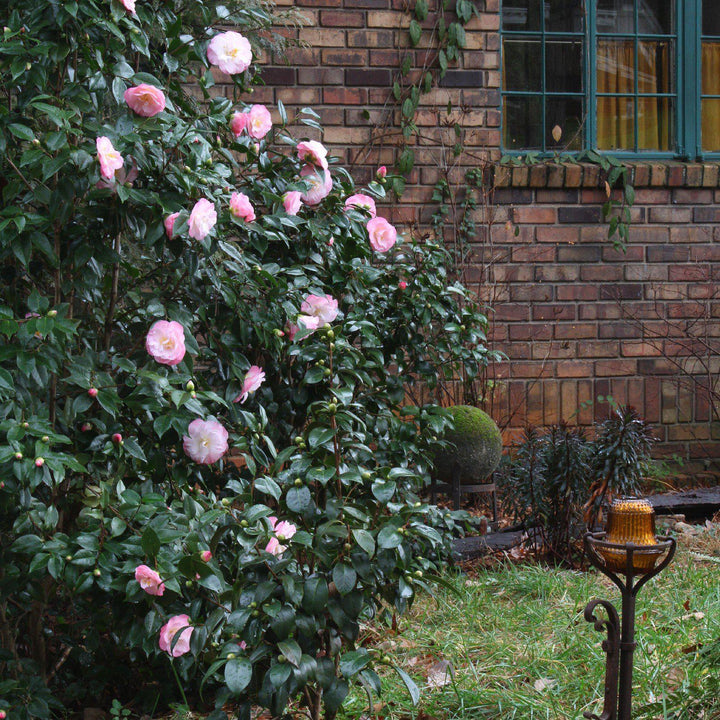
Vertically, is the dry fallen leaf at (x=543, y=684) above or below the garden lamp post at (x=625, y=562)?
below

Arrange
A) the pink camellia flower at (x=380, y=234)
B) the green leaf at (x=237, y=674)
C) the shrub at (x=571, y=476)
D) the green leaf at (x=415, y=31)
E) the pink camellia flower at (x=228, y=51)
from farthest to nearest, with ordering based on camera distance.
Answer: the green leaf at (x=415, y=31) → the shrub at (x=571, y=476) → the pink camellia flower at (x=380, y=234) → the pink camellia flower at (x=228, y=51) → the green leaf at (x=237, y=674)

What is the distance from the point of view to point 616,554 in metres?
1.62

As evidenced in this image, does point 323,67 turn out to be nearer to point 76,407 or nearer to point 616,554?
point 76,407

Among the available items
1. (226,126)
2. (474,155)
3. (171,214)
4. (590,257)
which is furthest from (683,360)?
(171,214)

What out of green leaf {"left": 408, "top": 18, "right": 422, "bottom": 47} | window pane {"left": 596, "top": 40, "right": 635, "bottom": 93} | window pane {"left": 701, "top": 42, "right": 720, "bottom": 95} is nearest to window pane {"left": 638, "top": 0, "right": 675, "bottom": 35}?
window pane {"left": 596, "top": 40, "right": 635, "bottom": 93}

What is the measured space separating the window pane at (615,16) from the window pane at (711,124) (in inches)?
24.5

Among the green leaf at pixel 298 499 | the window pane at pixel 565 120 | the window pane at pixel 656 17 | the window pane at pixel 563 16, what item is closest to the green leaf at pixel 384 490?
the green leaf at pixel 298 499

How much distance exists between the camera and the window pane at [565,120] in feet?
15.5

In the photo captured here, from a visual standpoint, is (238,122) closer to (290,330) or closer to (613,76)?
(290,330)

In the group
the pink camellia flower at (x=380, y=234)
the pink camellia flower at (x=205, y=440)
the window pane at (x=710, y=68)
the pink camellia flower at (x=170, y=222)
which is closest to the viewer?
the pink camellia flower at (x=170, y=222)

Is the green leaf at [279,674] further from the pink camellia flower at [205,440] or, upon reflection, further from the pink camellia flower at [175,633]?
the pink camellia flower at [205,440]

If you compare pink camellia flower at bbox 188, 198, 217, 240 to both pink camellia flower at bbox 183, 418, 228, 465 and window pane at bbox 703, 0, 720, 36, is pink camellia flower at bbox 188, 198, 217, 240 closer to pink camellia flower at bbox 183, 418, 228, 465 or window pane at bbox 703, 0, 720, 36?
pink camellia flower at bbox 183, 418, 228, 465

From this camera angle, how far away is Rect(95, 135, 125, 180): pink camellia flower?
1.70m

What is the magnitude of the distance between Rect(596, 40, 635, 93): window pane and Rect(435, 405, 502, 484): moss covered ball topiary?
7.69 feet
